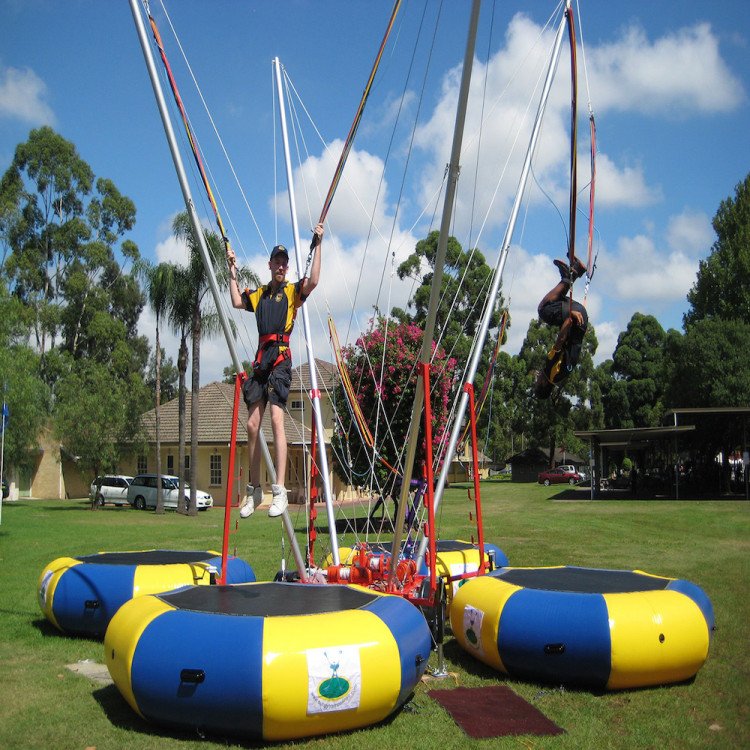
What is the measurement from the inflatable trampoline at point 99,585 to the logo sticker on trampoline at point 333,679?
295 cm

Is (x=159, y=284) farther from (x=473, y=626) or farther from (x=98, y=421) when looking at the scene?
(x=473, y=626)

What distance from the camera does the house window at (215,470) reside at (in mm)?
34656

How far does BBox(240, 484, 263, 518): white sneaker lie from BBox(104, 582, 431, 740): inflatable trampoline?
1.01m

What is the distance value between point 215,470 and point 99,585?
1092 inches

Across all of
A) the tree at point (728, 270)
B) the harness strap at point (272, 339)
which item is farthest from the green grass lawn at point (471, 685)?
the tree at point (728, 270)

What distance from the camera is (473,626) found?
22.4ft

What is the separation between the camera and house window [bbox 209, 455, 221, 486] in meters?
34.7

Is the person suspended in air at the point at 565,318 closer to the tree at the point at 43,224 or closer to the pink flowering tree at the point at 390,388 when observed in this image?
the pink flowering tree at the point at 390,388

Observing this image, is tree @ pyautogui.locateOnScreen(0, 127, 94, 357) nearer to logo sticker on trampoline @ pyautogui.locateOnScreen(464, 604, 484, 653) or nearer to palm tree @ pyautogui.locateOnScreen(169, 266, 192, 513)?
palm tree @ pyautogui.locateOnScreen(169, 266, 192, 513)

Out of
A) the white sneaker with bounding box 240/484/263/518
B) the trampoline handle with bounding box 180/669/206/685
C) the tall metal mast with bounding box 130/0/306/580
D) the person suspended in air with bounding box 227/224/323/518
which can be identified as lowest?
the trampoline handle with bounding box 180/669/206/685

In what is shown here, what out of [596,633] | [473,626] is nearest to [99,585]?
[473,626]

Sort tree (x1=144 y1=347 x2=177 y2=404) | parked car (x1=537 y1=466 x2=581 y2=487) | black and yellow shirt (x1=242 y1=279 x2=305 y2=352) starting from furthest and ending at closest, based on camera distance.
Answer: tree (x1=144 y1=347 x2=177 y2=404) < parked car (x1=537 y1=466 x2=581 y2=487) < black and yellow shirt (x1=242 y1=279 x2=305 y2=352)

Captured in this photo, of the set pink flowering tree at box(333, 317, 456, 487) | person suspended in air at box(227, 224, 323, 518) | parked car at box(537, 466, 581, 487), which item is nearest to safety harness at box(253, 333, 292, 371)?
person suspended in air at box(227, 224, 323, 518)

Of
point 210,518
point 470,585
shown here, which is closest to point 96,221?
point 210,518
